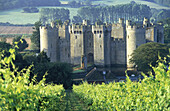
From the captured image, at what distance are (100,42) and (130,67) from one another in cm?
822

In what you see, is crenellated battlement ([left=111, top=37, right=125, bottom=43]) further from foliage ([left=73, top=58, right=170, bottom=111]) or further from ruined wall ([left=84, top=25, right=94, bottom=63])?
foliage ([left=73, top=58, right=170, bottom=111])

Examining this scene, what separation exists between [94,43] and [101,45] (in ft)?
5.58

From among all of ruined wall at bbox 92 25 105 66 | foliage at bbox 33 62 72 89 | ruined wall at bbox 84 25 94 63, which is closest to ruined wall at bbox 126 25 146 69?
ruined wall at bbox 92 25 105 66

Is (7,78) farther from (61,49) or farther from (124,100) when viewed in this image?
(61,49)

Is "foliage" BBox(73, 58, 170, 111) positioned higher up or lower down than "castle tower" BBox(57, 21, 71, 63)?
higher up

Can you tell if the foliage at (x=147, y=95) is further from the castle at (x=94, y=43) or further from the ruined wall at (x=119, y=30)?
the ruined wall at (x=119, y=30)

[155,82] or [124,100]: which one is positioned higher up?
[155,82]

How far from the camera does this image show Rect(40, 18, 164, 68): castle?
281 ft

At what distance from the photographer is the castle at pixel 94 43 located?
85.8 metres

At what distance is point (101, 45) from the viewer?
86562 mm

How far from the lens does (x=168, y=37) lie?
13562 centimetres

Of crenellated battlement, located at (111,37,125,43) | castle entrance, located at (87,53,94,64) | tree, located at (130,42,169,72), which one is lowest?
castle entrance, located at (87,53,94,64)

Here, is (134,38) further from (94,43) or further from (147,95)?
(147,95)

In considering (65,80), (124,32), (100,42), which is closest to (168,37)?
(124,32)
